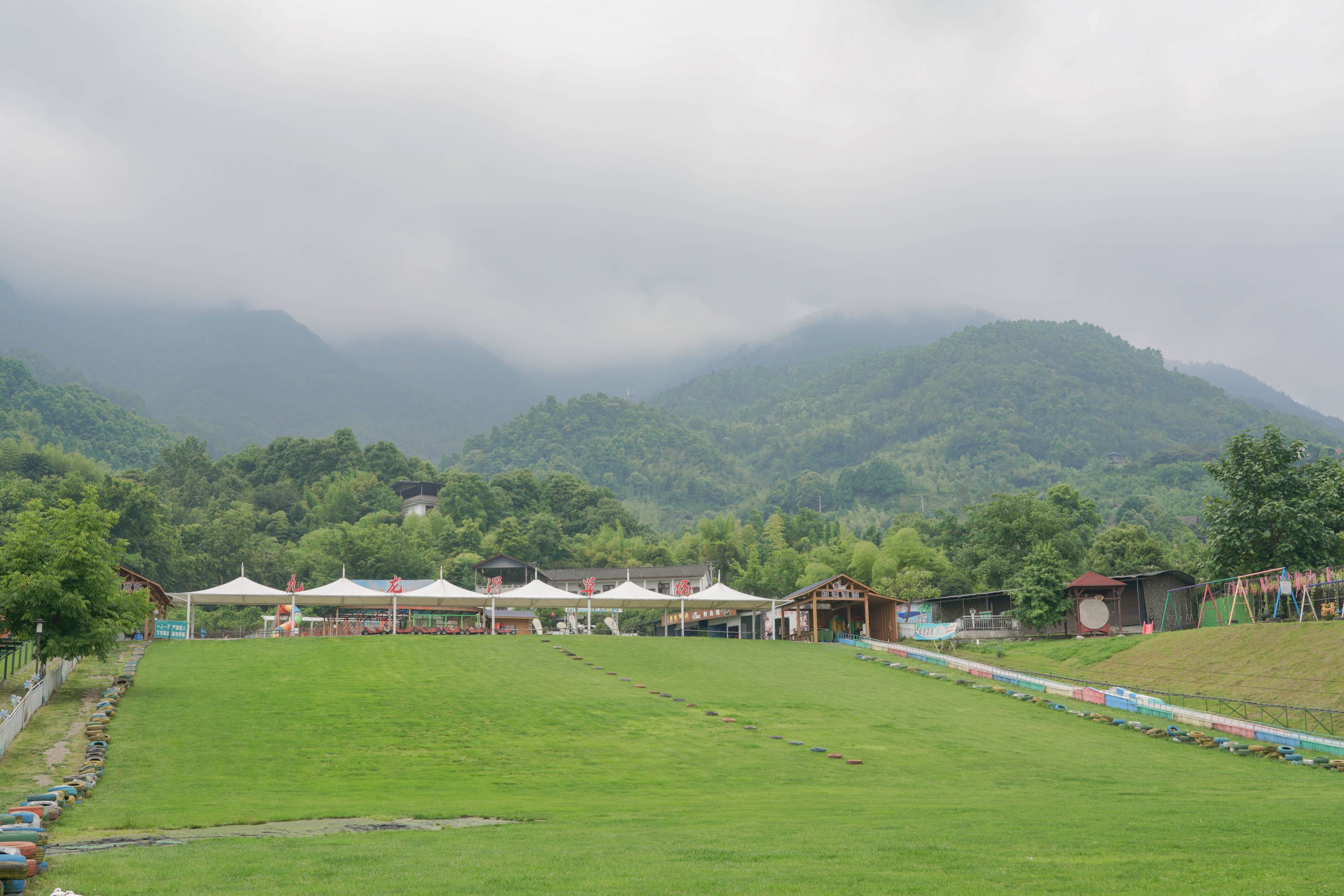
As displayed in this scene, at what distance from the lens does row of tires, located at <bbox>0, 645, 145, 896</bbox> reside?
435 inches

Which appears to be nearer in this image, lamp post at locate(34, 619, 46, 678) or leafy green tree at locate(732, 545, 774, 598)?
lamp post at locate(34, 619, 46, 678)

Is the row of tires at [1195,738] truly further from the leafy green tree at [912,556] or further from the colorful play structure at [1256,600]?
the leafy green tree at [912,556]

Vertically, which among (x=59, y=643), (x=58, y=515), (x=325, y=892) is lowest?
(x=325, y=892)

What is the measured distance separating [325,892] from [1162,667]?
41519mm

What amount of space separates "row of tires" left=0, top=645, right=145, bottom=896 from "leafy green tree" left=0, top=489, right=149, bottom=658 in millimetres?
2105

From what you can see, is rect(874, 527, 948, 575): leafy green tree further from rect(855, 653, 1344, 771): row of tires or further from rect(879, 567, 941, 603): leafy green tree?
rect(855, 653, 1344, 771): row of tires

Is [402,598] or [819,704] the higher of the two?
[402,598]

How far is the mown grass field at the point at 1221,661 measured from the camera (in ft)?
117

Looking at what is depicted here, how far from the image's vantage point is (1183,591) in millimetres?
59844

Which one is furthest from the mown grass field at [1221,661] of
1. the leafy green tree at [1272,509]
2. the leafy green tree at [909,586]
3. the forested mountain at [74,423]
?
the forested mountain at [74,423]

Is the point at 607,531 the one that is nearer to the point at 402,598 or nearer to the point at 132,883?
the point at 402,598

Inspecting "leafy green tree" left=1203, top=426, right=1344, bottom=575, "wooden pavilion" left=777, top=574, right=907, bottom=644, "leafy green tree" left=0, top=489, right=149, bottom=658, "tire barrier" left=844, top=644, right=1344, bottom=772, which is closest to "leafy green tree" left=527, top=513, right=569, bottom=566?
"wooden pavilion" left=777, top=574, right=907, bottom=644

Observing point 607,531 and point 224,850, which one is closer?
point 224,850

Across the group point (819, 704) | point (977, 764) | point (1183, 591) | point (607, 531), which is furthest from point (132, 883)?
point (607, 531)
